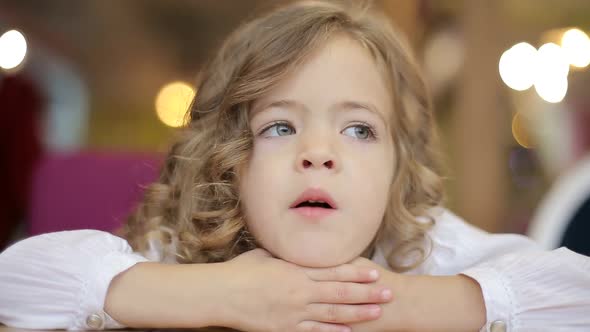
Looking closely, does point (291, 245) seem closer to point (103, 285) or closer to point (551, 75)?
point (103, 285)

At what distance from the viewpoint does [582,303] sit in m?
0.80

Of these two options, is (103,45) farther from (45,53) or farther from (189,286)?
(189,286)

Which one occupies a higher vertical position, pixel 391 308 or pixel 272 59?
pixel 272 59

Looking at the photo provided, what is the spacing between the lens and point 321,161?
0.77 metres

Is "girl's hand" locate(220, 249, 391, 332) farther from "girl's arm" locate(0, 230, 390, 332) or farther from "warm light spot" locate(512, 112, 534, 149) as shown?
"warm light spot" locate(512, 112, 534, 149)

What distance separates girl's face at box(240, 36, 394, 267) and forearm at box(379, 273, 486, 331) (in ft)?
0.24

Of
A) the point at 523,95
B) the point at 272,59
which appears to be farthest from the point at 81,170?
the point at 523,95

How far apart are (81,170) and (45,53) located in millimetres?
1430

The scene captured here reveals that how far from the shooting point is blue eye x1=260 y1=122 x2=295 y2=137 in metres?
0.83

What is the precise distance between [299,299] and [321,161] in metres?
0.15

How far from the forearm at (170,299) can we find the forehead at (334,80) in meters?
0.23

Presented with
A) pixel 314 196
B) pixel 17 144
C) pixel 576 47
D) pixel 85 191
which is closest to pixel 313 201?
pixel 314 196

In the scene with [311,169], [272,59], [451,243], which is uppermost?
[272,59]

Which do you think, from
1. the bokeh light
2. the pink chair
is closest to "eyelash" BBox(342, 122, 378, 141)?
the pink chair
